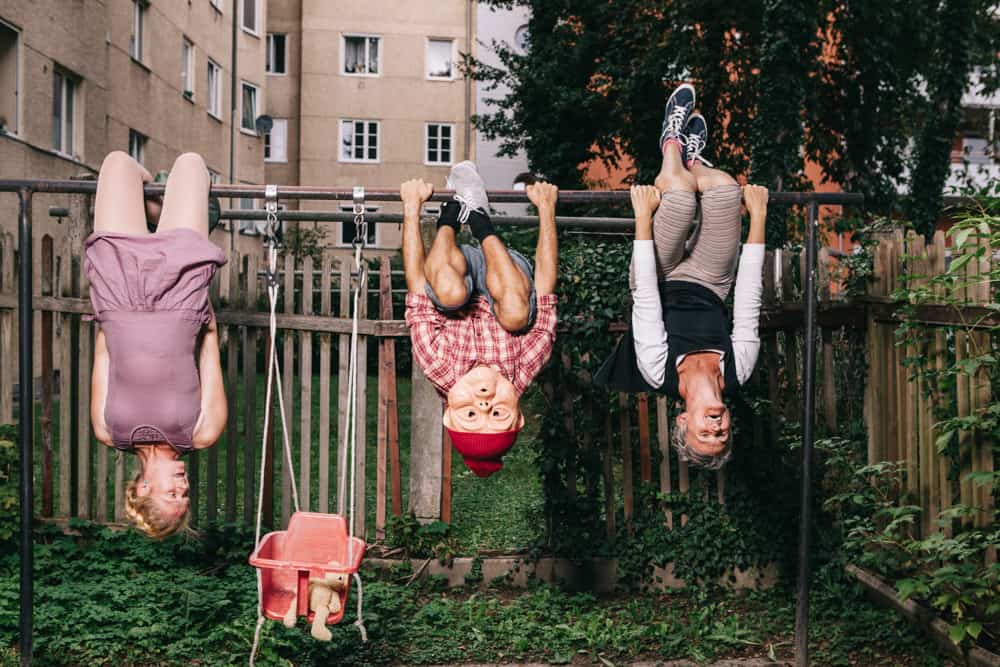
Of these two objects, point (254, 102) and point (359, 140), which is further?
point (359, 140)

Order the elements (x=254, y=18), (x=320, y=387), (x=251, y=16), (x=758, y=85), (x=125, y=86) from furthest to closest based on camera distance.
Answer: (x=254, y=18) → (x=251, y=16) → (x=125, y=86) → (x=758, y=85) → (x=320, y=387)

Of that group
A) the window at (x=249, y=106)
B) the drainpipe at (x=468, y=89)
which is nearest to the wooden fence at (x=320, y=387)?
the window at (x=249, y=106)

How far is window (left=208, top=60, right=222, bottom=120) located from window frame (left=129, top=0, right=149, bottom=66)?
4.36m

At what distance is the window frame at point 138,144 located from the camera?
17438 mm

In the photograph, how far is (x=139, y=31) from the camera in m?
17.9

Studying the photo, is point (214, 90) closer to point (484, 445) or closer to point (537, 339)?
point (537, 339)

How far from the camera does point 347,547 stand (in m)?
4.04

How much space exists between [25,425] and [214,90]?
794 inches

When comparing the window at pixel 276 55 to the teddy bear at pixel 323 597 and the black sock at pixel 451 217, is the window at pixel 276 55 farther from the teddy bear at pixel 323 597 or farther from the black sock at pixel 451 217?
the teddy bear at pixel 323 597

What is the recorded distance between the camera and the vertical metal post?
4.43 m

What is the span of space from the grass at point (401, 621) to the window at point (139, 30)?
46.1ft

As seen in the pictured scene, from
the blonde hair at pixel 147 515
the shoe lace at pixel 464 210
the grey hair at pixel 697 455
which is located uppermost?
the shoe lace at pixel 464 210

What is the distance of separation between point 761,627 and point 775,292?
2.00 m

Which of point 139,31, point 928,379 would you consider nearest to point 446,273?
point 928,379
